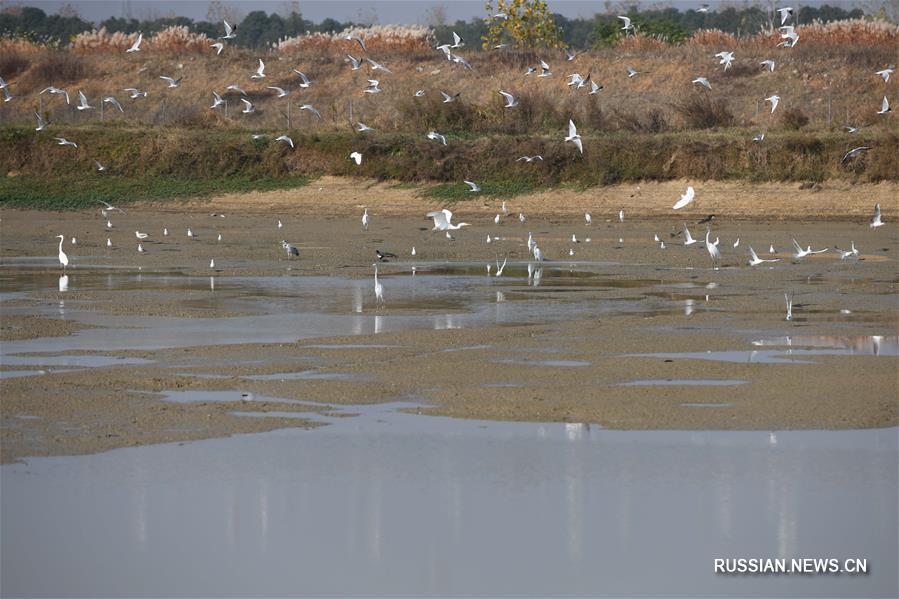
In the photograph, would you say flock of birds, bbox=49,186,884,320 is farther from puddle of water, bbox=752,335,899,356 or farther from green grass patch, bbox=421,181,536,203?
green grass patch, bbox=421,181,536,203

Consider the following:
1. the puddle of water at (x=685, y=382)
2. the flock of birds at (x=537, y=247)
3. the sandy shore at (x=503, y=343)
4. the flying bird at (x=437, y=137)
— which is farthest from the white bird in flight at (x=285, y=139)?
the puddle of water at (x=685, y=382)

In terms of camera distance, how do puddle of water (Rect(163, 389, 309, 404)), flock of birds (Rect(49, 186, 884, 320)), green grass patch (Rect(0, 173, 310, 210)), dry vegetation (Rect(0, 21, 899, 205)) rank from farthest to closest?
green grass patch (Rect(0, 173, 310, 210)), dry vegetation (Rect(0, 21, 899, 205)), flock of birds (Rect(49, 186, 884, 320)), puddle of water (Rect(163, 389, 309, 404))

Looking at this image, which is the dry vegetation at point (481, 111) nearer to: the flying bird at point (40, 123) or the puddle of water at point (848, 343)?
the flying bird at point (40, 123)

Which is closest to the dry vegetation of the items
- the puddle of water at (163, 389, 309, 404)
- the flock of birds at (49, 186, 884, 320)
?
the flock of birds at (49, 186, 884, 320)

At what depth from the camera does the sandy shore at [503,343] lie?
11984 mm

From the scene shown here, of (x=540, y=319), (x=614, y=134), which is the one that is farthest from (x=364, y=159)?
(x=540, y=319)

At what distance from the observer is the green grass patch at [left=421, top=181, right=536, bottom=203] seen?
3572 cm

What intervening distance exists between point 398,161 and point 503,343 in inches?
881

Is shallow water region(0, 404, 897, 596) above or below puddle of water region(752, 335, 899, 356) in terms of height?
below

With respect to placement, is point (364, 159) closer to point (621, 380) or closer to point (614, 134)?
point (614, 134)

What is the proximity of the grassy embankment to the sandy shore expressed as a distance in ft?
11.6

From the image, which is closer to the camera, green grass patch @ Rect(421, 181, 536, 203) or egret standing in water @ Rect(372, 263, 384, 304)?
egret standing in water @ Rect(372, 263, 384, 304)

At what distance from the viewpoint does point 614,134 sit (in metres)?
38.6

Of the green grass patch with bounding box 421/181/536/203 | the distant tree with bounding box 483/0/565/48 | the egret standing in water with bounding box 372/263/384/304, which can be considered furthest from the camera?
the distant tree with bounding box 483/0/565/48
